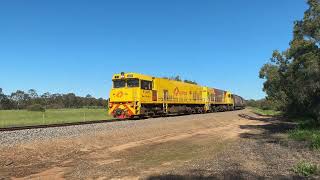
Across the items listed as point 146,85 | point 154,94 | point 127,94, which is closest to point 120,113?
point 127,94

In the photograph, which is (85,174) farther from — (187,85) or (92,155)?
(187,85)

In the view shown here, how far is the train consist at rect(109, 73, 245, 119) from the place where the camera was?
111 feet

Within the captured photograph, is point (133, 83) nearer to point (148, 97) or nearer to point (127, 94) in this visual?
point (127, 94)

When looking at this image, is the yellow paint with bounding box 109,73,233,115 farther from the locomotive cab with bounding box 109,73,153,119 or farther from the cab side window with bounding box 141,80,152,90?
the cab side window with bounding box 141,80,152,90

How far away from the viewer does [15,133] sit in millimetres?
20016

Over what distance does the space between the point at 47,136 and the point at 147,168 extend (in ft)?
26.6

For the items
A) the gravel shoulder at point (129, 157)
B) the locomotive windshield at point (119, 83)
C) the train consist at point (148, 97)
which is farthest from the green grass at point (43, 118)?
the gravel shoulder at point (129, 157)

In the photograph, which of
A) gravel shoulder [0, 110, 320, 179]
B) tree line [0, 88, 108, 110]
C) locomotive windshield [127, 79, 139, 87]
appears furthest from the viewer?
tree line [0, 88, 108, 110]

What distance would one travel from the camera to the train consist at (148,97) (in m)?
33.9

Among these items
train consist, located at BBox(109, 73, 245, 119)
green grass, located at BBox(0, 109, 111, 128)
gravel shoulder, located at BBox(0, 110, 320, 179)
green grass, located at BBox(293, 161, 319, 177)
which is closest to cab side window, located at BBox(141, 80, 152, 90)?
train consist, located at BBox(109, 73, 245, 119)

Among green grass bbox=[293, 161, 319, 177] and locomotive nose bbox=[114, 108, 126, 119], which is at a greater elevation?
locomotive nose bbox=[114, 108, 126, 119]

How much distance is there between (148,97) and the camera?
35969mm

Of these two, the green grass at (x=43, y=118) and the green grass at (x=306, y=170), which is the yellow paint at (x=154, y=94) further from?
the green grass at (x=306, y=170)

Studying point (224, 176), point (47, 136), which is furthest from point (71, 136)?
point (224, 176)
